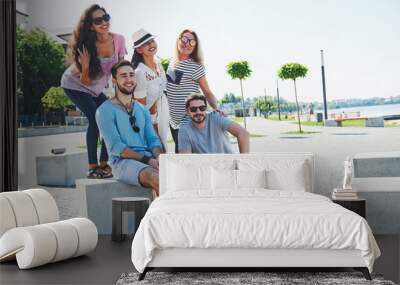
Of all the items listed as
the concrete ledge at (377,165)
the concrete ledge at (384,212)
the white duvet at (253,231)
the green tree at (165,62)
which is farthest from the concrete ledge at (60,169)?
the concrete ledge at (384,212)

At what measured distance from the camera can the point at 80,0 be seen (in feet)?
26.8

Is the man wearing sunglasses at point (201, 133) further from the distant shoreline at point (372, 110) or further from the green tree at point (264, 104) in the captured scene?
the distant shoreline at point (372, 110)

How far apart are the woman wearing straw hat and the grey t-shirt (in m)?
0.23

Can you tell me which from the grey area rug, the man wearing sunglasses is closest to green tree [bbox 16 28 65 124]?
the man wearing sunglasses

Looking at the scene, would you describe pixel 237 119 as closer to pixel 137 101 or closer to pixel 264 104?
pixel 264 104

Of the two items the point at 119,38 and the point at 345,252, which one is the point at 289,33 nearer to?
the point at 119,38

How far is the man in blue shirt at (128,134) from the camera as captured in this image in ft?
26.6

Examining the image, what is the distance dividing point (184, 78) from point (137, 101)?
24.5 inches

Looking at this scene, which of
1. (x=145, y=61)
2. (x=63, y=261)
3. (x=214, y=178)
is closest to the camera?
(x=63, y=261)

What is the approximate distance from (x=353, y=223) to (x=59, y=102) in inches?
167

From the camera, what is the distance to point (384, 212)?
792 centimetres

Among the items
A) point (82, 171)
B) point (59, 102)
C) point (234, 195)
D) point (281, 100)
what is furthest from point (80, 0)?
point (234, 195)

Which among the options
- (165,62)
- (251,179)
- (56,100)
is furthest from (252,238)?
(56,100)

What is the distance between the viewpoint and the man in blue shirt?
810 centimetres
